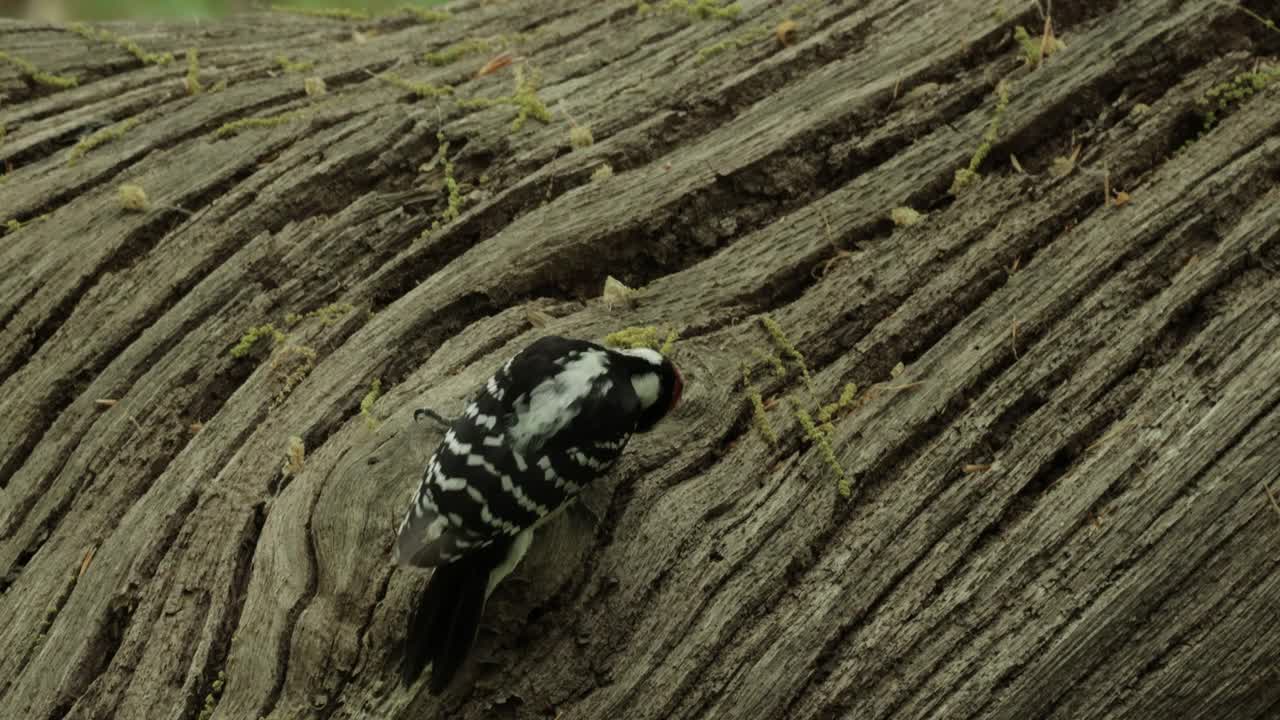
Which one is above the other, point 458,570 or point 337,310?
point 337,310

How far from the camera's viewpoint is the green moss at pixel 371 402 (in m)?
3.02

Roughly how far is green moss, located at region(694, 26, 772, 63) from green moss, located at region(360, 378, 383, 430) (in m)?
1.65

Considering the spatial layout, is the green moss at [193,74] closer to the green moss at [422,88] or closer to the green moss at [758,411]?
the green moss at [422,88]

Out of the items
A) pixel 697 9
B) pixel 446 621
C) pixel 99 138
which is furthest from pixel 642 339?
pixel 99 138

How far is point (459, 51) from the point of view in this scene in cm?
430

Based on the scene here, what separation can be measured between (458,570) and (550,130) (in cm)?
178

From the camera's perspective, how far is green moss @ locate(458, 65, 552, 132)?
152 inches

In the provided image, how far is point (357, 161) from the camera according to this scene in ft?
12.4

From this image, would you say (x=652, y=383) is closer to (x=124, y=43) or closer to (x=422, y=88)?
(x=422, y=88)

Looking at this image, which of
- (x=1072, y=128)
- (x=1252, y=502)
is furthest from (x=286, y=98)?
(x=1252, y=502)

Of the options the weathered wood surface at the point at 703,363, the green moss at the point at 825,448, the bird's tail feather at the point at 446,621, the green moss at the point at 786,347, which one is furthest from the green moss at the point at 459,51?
the bird's tail feather at the point at 446,621

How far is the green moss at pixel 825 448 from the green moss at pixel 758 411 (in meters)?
0.08

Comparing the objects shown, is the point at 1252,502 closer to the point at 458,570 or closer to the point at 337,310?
the point at 458,570

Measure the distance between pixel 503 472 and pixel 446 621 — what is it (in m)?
0.35
